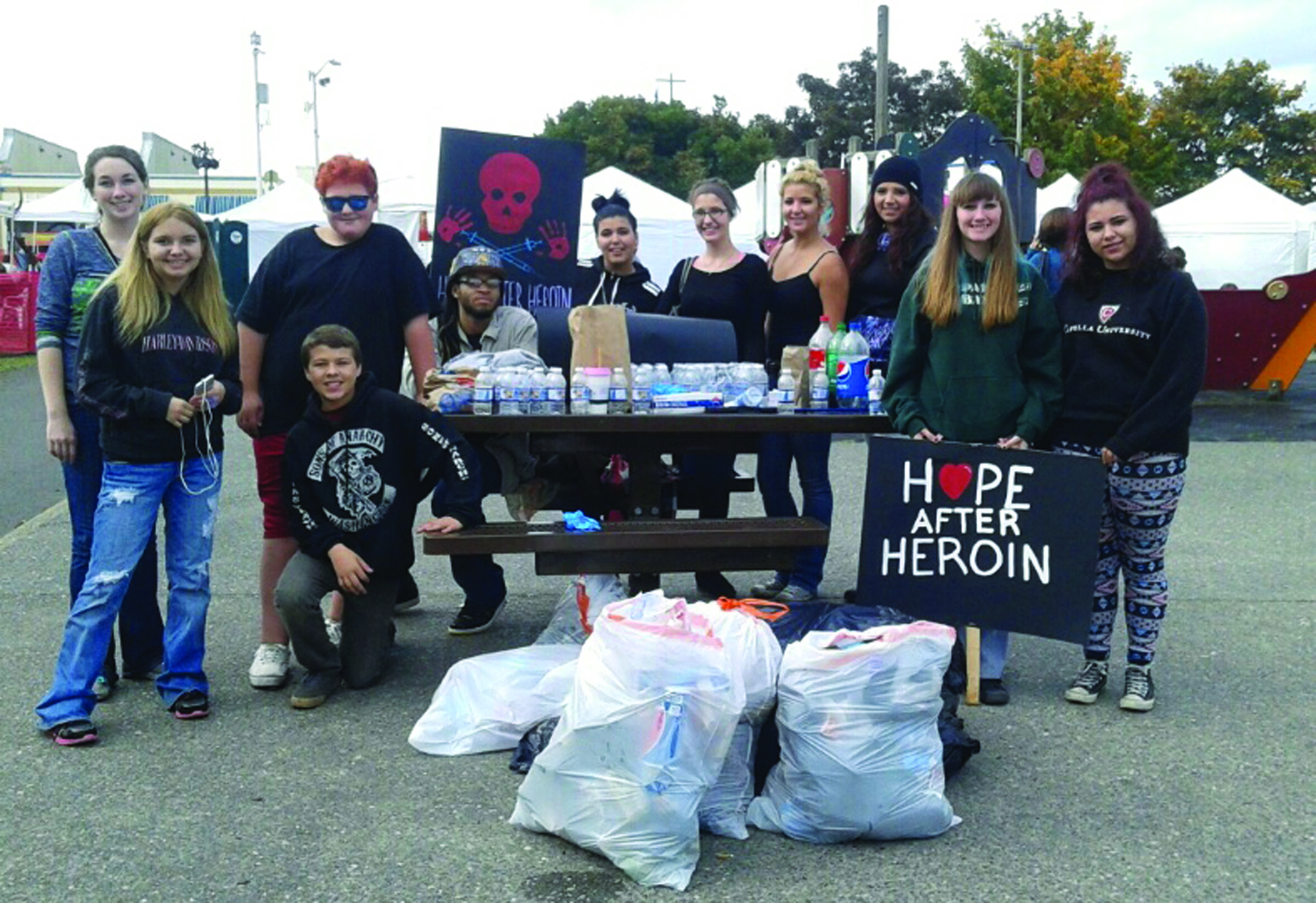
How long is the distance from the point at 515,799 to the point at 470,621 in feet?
6.14

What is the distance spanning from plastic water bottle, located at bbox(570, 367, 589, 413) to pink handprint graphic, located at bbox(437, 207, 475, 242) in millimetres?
1539

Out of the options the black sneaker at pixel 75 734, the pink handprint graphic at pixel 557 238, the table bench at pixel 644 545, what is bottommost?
the black sneaker at pixel 75 734

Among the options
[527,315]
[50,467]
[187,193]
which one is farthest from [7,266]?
[187,193]

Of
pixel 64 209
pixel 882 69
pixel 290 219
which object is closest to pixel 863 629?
pixel 290 219

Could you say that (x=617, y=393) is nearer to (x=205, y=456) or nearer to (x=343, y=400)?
(x=343, y=400)

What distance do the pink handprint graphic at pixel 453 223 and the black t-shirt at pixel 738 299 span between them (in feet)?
3.46

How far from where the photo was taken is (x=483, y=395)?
479 cm

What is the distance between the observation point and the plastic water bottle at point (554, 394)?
15.9 feet

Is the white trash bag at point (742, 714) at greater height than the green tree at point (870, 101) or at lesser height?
lesser

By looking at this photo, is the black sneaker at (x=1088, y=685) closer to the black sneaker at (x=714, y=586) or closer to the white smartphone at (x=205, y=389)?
the black sneaker at (x=714, y=586)

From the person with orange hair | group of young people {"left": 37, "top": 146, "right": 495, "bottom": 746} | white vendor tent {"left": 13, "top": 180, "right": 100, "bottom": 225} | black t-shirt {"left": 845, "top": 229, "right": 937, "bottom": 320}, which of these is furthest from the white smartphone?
white vendor tent {"left": 13, "top": 180, "right": 100, "bottom": 225}

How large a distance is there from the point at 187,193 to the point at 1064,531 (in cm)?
7303

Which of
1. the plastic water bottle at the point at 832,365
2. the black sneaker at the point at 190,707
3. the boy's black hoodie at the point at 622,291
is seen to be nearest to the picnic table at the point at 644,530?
the plastic water bottle at the point at 832,365

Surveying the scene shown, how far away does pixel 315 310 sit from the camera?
A: 15.8 ft
